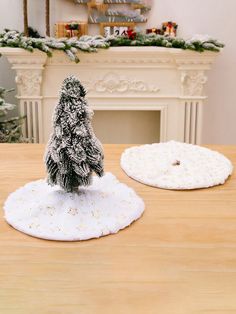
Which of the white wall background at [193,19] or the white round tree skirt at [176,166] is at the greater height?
the white wall background at [193,19]

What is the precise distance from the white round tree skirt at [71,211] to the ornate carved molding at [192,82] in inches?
85.6

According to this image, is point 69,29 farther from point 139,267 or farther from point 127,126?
point 139,267

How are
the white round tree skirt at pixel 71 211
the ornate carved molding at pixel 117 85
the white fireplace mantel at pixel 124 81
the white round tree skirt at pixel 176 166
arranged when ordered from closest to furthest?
the white round tree skirt at pixel 71 211 < the white round tree skirt at pixel 176 166 < the white fireplace mantel at pixel 124 81 < the ornate carved molding at pixel 117 85

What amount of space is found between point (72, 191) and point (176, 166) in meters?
0.39

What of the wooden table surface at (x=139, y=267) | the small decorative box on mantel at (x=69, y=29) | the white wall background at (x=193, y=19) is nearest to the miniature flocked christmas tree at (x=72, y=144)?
the wooden table surface at (x=139, y=267)

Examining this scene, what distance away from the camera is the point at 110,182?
1088 millimetres

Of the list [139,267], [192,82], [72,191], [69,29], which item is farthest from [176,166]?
[69,29]

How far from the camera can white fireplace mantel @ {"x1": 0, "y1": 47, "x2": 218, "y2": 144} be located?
117 inches

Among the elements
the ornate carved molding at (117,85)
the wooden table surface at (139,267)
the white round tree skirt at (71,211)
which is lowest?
the wooden table surface at (139,267)

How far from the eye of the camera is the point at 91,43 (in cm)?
290

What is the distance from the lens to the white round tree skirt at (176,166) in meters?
1.12

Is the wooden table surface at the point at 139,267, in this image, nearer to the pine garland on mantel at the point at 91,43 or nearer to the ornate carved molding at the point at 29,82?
the pine garland on mantel at the point at 91,43

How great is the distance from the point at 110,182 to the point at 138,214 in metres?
0.18

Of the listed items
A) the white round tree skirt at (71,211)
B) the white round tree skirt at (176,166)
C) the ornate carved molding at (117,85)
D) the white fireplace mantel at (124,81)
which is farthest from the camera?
the ornate carved molding at (117,85)
